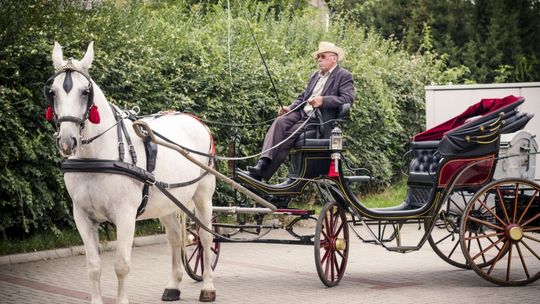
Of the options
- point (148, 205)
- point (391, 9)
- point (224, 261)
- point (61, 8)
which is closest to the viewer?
point (148, 205)

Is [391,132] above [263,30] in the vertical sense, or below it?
below

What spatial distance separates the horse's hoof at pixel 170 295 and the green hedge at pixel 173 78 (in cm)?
299

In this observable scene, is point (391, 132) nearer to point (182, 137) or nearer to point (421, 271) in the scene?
point (421, 271)

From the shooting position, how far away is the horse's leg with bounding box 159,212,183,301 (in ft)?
28.7

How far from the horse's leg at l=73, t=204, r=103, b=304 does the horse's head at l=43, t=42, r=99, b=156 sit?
68 centimetres

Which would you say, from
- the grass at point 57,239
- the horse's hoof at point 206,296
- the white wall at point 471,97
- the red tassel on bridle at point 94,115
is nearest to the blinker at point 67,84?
the red tassel on bridle at point 94,115

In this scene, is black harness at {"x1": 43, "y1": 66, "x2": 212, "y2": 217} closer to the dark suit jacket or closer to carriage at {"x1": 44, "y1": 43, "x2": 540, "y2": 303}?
carriage at {"x1": 44, "y1": 43, "x2": 540, "y2": 303}

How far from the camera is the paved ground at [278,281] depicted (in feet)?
28.9

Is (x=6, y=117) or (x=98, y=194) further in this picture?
(x=6, y=117)

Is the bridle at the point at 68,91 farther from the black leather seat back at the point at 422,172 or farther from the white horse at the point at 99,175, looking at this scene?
the black leather seat back at the point at 422,172

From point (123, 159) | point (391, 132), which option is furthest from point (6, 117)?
point (391, 132)

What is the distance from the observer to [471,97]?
1597 cm

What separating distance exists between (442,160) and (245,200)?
16.1 feet

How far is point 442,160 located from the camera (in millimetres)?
9719
